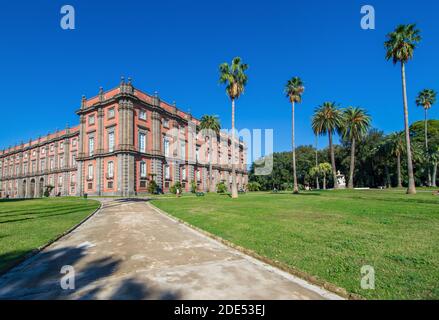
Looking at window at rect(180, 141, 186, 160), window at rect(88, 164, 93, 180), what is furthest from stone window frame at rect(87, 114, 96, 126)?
window at rect(180, 141, 186, 160)

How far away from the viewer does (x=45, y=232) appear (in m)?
9.27

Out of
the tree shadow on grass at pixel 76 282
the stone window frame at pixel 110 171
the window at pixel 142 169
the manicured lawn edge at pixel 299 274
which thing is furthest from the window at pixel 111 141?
the manicured lawn edge at pixel 299 274

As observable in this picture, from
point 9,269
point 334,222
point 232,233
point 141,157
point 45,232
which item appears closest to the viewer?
point 9,269

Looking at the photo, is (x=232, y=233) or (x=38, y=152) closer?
(x=232, y=233)

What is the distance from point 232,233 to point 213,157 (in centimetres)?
5441

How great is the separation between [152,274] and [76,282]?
1430mm

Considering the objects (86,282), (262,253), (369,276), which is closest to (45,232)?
(86,282)

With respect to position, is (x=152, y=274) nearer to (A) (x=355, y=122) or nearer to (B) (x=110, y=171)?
(B) (x=110, y=171)

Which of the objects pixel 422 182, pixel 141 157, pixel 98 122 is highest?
pixel 98 122

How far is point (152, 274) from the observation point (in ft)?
16.4

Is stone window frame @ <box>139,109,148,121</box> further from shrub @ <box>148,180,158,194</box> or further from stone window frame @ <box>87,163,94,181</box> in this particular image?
stone window frame @ <box>87,163,94,181</box>

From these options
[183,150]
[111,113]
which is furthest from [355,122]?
[111,113]

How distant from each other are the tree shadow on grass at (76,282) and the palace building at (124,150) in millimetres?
28175
